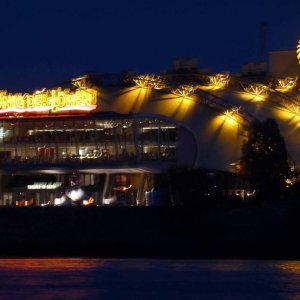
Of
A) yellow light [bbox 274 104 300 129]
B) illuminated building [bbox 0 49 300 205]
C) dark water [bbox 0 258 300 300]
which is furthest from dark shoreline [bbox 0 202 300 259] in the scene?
yellow light [bbox 274 104 300 129]

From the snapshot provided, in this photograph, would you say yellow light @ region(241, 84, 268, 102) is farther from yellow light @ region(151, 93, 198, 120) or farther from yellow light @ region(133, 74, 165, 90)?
yellow light @ region(133, 74, 165, 90)

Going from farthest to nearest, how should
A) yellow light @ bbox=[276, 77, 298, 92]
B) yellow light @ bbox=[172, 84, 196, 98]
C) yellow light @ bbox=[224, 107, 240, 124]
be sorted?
yellow light @ bbox=[276, 77, 298, 92] < yellow light @ bbox=[172, 84, 196, 98] < yellow light @ bbox=[224, 107, 240, 124]

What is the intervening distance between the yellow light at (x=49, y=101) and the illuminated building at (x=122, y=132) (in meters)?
0.10

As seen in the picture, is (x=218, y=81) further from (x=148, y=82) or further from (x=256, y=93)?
(x=148, y=82)

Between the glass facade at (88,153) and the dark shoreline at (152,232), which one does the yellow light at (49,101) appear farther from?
the dark shoreline at (152,232)

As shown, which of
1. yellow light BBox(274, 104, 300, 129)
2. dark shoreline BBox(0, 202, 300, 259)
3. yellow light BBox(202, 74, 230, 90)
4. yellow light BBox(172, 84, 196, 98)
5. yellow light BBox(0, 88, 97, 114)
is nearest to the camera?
dark shoreline BBox(0, 202, 300, 259)

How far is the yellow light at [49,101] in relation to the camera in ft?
370

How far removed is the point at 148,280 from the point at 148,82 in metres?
68.9

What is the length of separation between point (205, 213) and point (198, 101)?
33.0 m

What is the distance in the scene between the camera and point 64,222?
88.8 metres

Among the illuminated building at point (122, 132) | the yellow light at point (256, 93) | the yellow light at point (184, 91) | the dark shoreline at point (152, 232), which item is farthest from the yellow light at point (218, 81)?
the dark shoreline at point (152, 232)

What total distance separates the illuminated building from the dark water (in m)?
45.3

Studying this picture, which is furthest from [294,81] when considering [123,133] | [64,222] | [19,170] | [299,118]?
[64,222]

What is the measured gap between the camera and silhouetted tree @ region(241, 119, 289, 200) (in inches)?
3708
